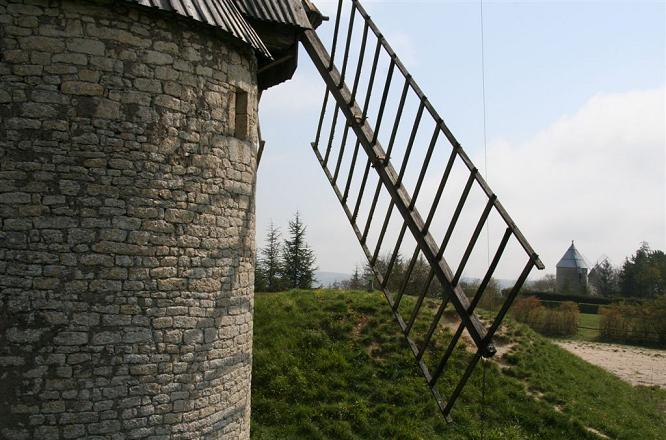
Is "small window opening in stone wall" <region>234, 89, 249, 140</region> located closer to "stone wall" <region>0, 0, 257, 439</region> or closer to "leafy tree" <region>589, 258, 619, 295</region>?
"stone wall" <region>0, 0, 257, 439</region>

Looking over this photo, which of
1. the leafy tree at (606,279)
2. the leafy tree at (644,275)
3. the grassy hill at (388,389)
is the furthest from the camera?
the leafy tree at (606,279)

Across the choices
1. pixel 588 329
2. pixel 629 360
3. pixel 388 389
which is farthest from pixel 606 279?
Result: pixel 388 389

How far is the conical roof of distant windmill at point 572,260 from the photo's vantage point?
7169 cm

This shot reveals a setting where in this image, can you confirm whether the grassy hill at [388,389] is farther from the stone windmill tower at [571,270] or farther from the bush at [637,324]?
the stone windmill tower at [571,270]

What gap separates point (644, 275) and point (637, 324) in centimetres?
1984

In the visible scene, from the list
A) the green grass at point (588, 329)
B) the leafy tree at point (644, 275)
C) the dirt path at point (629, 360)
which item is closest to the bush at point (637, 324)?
the green grass at point (588, 329)

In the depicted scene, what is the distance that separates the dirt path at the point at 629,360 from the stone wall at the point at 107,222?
20359mm

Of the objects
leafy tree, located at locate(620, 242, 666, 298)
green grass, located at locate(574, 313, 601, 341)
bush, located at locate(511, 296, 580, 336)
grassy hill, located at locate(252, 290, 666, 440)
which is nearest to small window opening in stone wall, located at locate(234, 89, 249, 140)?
grassy hill, located at locate(252, 290, 666, 440)

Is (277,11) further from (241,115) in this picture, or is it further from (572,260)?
(572,260)

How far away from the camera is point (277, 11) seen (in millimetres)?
8109

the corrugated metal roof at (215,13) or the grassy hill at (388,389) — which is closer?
the corrugated metal roof at (215,13)

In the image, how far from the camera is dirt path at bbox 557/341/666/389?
2253cm

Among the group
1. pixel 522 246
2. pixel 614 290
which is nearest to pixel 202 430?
pixel 522 246

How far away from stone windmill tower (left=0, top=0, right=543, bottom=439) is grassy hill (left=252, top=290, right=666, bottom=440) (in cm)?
610
